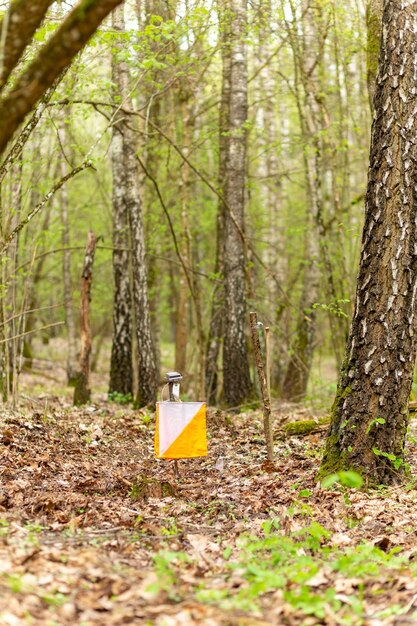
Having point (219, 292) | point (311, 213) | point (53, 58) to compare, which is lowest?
point (219, 292)

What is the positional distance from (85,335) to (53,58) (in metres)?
9.13

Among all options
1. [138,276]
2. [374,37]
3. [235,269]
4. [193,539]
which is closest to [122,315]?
[138,276]

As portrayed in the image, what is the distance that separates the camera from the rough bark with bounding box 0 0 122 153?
12.3 feet

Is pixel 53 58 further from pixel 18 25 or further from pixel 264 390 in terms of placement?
pixel 264 390

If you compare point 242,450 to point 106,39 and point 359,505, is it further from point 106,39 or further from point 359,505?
point 106,39

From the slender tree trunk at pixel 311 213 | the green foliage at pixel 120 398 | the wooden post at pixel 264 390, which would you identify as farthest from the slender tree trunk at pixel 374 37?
the green foliage at pixel 120 398

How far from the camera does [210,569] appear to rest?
176 inches

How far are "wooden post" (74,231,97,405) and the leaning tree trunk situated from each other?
22.1 ft

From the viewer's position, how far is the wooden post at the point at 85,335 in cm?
1229

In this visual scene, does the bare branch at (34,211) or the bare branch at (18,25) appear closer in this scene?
the bare branch at (18,25)

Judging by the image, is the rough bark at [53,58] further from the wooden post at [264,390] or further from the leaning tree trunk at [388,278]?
the wooden post at [264,390]

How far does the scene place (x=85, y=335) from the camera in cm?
1261

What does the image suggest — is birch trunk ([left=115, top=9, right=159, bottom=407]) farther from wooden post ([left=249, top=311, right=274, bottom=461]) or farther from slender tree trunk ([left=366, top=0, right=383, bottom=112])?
wooden post ([left=249, top=311, right=274, bottom=461])

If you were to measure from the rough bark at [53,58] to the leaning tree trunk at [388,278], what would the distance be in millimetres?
3444
